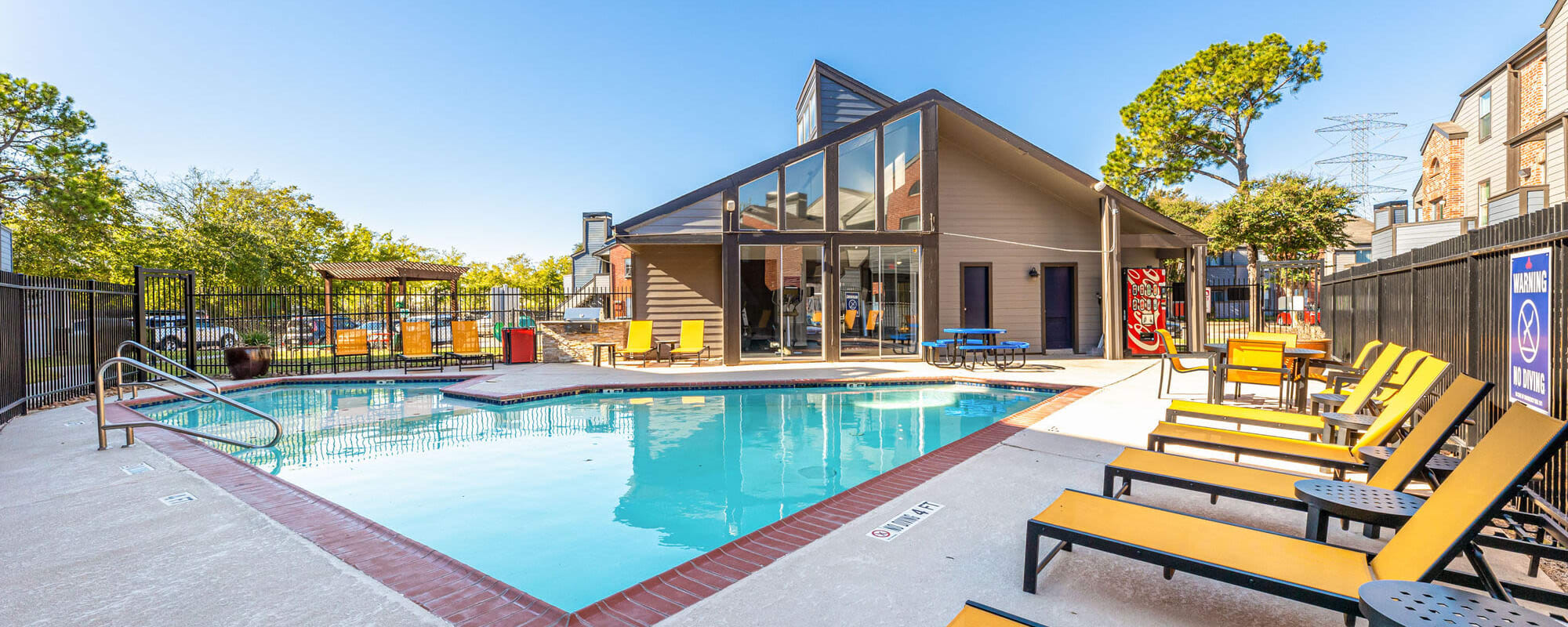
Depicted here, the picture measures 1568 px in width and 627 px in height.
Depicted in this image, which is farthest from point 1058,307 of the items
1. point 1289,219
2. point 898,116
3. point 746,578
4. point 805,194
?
point 1289,219

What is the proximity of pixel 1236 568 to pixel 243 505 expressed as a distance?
528cm

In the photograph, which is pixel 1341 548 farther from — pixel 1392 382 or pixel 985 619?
pixel 1392 382

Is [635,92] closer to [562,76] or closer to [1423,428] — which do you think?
[562,76]

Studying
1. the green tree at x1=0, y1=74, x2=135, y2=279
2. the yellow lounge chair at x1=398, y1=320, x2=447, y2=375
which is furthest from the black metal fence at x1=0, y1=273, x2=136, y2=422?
the green tree at x1=0, y1=74, x2=135, y2=279

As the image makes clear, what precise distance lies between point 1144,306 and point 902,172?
609 cm

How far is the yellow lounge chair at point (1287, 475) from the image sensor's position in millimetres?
2758

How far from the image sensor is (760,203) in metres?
12.9

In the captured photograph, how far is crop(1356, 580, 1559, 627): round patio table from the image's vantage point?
1408mm

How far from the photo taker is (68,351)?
26.8 ft

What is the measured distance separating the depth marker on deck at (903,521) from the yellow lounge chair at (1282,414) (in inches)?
94.3

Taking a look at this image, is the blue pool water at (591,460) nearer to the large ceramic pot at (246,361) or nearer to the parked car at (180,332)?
the large ceramic pot at (246,361)

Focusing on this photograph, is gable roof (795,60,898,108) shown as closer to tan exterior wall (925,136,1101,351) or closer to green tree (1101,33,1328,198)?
tan exterior wall (925,136,1101,351)

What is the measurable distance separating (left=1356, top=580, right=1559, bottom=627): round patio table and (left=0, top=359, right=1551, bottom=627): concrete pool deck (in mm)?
826

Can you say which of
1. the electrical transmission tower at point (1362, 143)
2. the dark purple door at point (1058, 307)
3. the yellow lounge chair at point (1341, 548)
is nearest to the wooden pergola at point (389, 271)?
the dark purple door at point (1058, 307)
